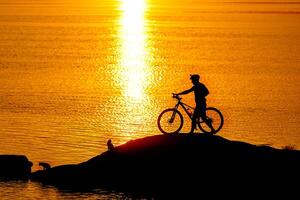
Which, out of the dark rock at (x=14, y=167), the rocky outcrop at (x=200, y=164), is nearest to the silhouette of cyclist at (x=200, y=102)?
the rocky outcrop at (x=200, y=164)

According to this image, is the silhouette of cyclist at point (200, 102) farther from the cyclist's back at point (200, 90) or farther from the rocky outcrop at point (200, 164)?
the rocky outcrop at point (200, 164)

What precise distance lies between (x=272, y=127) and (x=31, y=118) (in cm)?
1776

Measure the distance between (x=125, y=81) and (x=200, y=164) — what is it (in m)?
52.6

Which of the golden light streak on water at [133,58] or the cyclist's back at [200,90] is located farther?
the golden light streak on water at [133,58]

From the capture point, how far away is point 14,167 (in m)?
40.4

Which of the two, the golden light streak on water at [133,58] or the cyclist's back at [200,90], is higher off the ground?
the golden light streak on water at [133,58]

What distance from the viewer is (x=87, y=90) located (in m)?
80.1

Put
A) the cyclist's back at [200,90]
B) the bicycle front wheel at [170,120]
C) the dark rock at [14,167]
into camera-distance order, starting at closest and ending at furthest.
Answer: the cyclist's back at [200,90] < the bicycle front wheel at [170,120] < the dark rock at [14,167]

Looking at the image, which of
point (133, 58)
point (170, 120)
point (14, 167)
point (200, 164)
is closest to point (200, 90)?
point (170, 120)

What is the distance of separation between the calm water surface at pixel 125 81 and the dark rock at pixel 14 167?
4.74 ft

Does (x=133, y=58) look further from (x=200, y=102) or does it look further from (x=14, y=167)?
(x=200, y=102)

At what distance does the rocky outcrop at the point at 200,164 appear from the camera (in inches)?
1373

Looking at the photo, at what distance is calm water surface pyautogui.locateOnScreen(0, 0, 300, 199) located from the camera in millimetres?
55969

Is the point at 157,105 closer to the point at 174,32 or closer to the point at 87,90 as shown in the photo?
the point at 87,90
